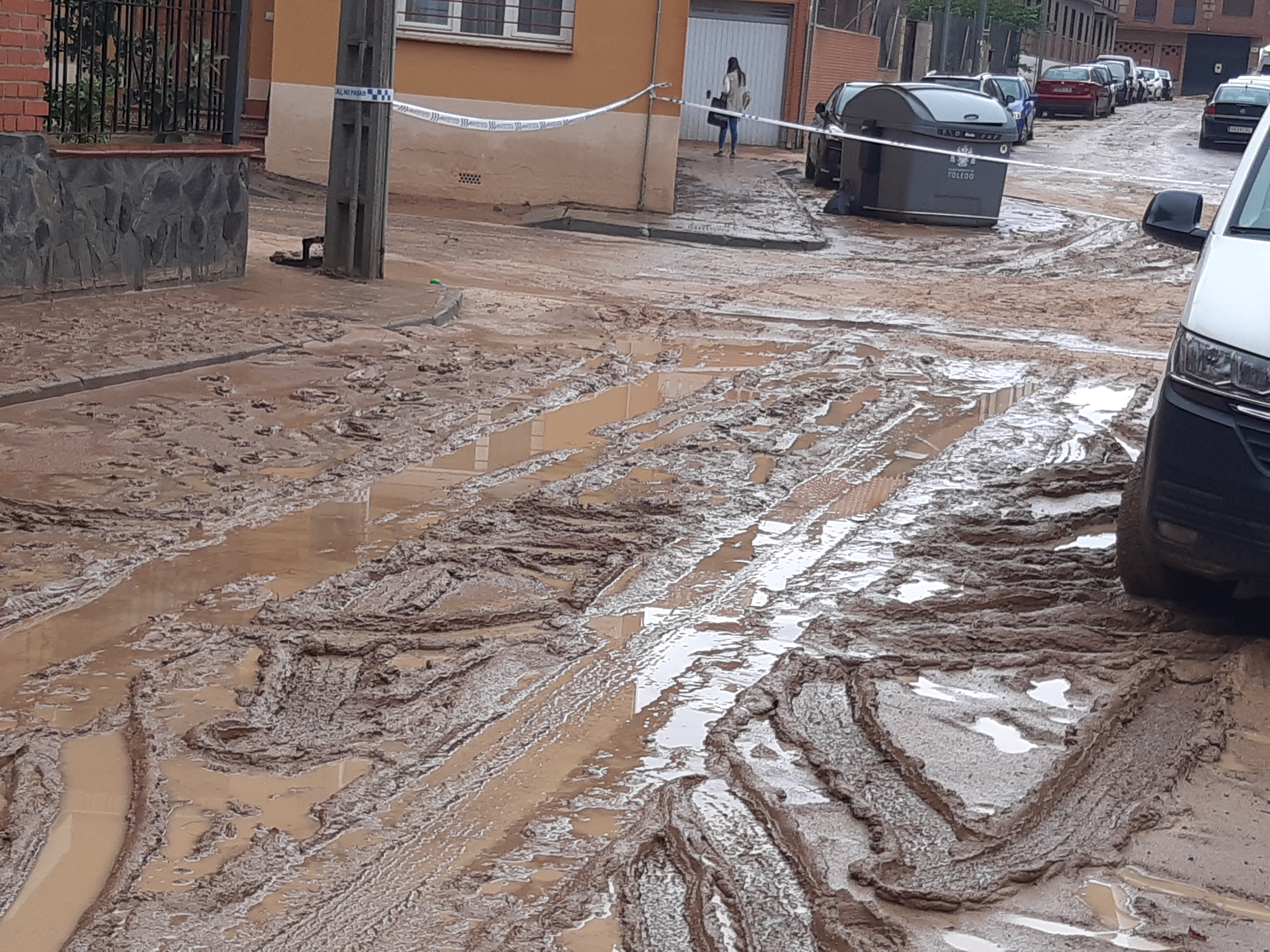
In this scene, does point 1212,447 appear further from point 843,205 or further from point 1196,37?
point 1196,37

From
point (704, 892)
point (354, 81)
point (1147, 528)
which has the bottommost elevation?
point (704, 892)

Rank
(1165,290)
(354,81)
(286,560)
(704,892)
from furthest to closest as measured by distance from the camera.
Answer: (1165,290), (354,81), (286,560), (704,892)

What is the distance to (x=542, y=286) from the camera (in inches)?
550

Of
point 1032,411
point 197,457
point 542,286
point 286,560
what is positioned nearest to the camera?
point 286,560

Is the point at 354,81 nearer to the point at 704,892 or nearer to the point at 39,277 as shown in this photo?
the point at 39,277

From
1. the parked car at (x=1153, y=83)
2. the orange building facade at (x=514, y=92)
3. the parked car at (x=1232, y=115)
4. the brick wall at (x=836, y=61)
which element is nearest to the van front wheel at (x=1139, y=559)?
the orange building facade at (x=514, y=92)

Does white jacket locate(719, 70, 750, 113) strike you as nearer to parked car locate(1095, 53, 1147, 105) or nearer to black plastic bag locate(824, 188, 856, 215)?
black plastic bag locate(824, 188, 856, 215)

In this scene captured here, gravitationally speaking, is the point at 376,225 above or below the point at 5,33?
below

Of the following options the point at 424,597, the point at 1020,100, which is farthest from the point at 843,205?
the point at 424,597

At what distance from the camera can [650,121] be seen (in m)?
19.7

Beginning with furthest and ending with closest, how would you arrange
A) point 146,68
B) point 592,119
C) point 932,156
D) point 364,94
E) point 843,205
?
point 843,205
point 932,156
point 592,119
point 364,94
point 146,68

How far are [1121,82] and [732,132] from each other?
26.8 meters

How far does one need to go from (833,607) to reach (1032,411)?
458 cm

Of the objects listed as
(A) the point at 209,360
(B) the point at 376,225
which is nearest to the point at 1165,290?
(B) the point at 376,225
